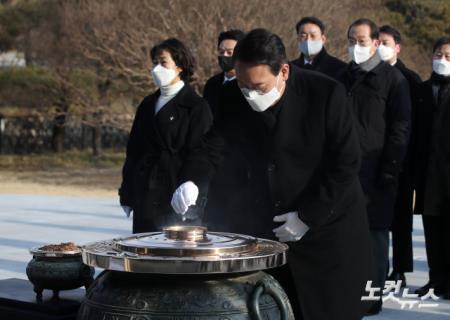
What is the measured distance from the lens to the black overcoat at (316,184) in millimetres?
3676

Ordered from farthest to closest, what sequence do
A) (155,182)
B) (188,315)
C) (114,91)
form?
(114,91) < (155,182) < (188,315)

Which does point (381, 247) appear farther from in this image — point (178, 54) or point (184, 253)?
point (184, 253)

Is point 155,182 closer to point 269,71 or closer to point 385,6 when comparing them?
point 269,71

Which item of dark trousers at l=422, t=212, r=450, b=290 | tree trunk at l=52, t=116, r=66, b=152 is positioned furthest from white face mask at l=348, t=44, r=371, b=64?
tree trunk at l=52, t=116, r=66, b=152

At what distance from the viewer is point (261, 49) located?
349 cm

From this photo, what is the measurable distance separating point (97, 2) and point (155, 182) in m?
12.4

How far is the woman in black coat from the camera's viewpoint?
5.23 m

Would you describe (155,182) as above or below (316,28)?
below

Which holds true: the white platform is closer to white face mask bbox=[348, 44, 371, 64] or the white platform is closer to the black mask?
white face mask bbox=[348, 44, 371, 64]

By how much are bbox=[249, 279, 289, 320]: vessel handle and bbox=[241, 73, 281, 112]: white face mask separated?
0.75 metres

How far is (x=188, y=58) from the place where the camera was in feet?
17.9

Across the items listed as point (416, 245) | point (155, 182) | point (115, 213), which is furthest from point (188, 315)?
point (115, 213)

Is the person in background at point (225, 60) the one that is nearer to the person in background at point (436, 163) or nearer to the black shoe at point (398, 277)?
the person in background at point (436, 163)

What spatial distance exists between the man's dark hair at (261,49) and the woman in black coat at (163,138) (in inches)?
66.7
